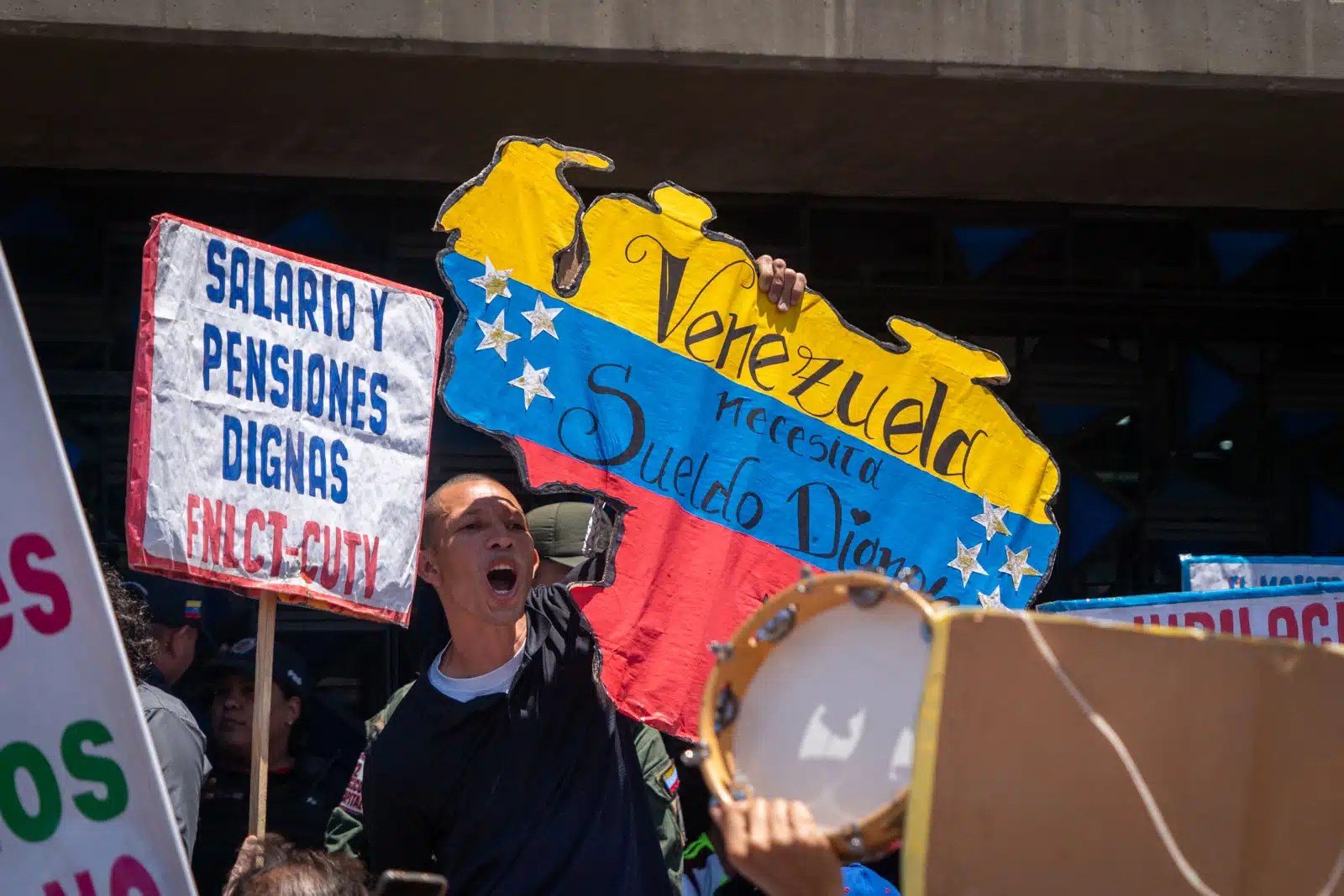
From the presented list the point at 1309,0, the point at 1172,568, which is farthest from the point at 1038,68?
the point at 1172,568

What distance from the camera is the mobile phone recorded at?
2494mm

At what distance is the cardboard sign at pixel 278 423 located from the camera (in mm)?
3486

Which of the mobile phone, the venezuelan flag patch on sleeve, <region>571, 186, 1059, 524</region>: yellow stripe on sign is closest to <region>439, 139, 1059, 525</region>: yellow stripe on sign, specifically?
<region>571, 186, 1059, 524</region>: yellow stripe on sign

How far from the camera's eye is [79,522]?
1.93 metres

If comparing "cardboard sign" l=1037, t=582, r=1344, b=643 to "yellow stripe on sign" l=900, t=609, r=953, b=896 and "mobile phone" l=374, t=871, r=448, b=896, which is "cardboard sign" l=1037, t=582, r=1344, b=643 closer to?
"mobile phone" l=374, t=871, r=448, b=896

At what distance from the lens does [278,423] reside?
3.64 metres

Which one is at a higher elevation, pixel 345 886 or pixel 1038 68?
pixel 1038 68

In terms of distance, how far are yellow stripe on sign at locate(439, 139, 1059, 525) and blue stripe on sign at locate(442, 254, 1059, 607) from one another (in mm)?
38

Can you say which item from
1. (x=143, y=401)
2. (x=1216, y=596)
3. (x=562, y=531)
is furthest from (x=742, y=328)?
(x=1216, y=596)

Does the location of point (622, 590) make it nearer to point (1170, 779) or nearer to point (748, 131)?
point (1170, 779)

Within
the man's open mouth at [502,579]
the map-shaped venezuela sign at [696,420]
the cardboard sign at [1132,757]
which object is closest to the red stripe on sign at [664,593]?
the map-shaped venezuela sign at [696,420]

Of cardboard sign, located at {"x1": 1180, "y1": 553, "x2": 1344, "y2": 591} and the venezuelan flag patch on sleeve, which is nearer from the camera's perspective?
the venezuelan flag patch on sleeve

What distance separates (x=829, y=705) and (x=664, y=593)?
170 cm

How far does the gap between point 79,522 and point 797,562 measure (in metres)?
2.00
